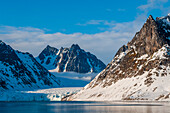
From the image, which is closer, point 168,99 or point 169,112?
point 169,112

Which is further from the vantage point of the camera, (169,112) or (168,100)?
(168,100)

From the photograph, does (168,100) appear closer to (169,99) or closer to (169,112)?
(169,99)

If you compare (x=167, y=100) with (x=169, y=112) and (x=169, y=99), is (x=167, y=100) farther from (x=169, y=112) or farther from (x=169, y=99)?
(x=169, y=112)

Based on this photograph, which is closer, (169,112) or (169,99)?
(169,112)

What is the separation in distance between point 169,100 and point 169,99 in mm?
1993

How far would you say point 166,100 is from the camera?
199 metres

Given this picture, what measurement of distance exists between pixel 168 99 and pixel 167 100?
1.49 m

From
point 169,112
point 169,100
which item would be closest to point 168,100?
point 169,100

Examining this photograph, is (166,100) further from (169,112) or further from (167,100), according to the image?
(169,112)

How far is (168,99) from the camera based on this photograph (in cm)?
19962

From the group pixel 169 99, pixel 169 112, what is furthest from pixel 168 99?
pixel 169 112

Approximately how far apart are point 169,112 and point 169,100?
103m

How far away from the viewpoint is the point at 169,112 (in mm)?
98625

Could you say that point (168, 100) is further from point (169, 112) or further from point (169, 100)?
point (169, 112)
